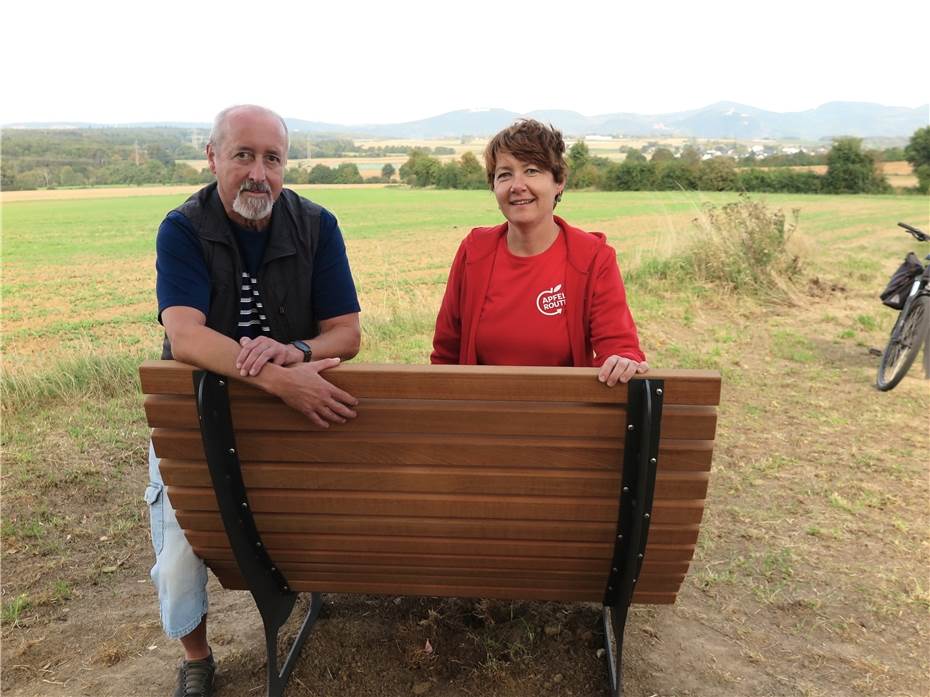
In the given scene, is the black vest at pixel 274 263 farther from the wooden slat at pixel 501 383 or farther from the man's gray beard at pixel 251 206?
the wooden slat at pixel 501 383

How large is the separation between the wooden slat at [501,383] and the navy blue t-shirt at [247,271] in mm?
542

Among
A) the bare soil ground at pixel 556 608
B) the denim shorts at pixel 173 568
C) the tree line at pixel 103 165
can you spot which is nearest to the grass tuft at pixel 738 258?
the bare soil ground at pixel 556 608

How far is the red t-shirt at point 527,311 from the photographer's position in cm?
279

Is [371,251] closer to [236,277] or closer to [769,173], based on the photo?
[236,277]

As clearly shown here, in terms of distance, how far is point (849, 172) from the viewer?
191 feet

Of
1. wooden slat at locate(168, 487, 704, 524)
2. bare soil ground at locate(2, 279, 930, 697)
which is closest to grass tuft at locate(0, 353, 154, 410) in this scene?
bare soil ground at locate(2, 279, 930, 697)

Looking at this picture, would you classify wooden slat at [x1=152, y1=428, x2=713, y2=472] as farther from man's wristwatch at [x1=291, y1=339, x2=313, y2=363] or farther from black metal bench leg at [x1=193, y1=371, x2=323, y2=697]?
man's wristwatch at [x1=291, y1=339, x2=313, y2=363]

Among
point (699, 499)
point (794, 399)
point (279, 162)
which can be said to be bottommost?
point (794, 399)

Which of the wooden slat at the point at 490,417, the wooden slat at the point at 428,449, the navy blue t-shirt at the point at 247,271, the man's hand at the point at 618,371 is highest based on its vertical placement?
the navy blue t-shirt at the point at 247,271

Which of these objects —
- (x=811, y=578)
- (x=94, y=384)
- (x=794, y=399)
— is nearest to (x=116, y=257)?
(x=94, y=384)

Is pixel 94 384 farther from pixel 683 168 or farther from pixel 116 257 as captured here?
pixel 683 168

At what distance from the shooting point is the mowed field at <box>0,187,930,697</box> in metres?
2.98

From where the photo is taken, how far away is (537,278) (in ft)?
9.21

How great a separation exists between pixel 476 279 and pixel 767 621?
203 centimetres
